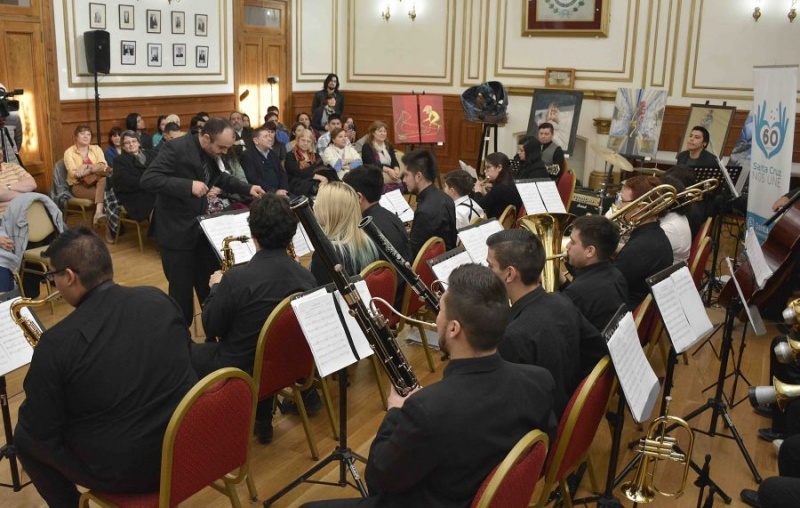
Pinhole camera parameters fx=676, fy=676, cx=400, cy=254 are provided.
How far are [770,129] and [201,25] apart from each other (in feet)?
24.1

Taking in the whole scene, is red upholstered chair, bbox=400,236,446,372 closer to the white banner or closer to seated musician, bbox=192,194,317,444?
seated musician, bbox=192,194,317,444

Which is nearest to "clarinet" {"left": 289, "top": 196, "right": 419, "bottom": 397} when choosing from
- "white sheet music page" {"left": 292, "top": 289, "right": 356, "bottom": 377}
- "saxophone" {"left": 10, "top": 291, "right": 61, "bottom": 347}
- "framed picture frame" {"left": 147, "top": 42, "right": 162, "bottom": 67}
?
"white sheet music page" {"left": 292, "top": 289, "right": 356, "bottom": 377}

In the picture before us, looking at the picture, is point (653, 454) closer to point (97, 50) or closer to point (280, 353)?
point (280, 353)

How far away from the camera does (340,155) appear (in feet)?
26.0

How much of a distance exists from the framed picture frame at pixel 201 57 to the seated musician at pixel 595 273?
24.9 feet

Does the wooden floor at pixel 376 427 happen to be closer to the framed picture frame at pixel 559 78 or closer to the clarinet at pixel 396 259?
the clarinet at pixel 396 259

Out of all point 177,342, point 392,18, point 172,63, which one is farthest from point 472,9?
point 177,342

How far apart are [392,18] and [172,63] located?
4.23 metres

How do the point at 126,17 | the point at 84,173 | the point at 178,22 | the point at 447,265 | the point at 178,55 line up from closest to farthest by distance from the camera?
the point at 447,265 → the point at 84,173 → the point at 126,17 → the point at 178,22 → the point at 178,55

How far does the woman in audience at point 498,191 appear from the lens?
5.78 metres

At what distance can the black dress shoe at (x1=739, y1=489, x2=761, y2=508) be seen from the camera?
3184 millimetres

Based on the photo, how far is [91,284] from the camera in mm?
2334

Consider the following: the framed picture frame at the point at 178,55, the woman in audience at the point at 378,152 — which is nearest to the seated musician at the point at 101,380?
the woman in audience at the point at 378,152

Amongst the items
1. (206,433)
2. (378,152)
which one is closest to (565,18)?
(378,152)
